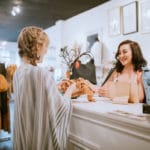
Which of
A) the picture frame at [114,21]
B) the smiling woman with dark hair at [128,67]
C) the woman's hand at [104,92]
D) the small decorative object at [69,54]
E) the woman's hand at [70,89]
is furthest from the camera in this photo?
the small decorative object at [69,54]

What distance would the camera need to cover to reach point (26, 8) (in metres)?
4.85

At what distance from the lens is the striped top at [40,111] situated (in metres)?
1.33

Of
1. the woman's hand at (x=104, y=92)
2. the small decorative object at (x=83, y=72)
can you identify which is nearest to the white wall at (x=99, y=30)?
the small decorative object at (x=83, y=72)

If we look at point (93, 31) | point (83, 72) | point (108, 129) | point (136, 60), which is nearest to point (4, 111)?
point (83, 72)

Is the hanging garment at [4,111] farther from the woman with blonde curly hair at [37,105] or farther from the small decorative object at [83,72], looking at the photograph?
the woman with blonde curly hair at [37,105]

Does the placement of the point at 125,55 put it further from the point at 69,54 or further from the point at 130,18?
the point at 69,54

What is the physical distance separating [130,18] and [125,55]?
1.73 metres

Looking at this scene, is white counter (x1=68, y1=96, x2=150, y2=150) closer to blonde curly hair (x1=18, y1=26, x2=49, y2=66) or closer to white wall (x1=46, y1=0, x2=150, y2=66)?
blonde curly hair (x1=18, y1=26, x2=49, y2=66)

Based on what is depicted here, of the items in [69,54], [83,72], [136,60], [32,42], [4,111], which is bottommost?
[4,111]

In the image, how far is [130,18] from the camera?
3.48 meters

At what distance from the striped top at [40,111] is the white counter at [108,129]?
0.09 m

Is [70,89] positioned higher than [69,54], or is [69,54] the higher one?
[69,54]

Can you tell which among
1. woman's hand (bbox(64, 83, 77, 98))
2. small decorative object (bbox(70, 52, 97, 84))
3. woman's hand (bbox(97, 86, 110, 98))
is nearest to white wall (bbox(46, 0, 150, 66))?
small decorative object (bbox(70, 52, 97, 84))

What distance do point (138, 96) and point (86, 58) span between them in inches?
73.5
